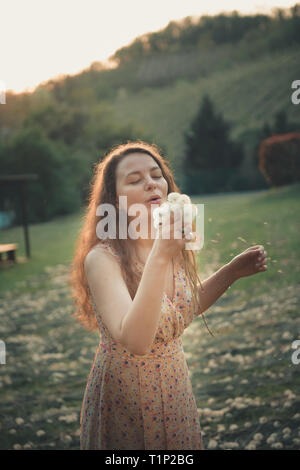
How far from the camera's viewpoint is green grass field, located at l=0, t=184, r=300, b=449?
371 centimetres

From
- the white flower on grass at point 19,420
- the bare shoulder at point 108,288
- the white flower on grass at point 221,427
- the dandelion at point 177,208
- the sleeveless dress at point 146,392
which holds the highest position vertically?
the dandelion at point 177,208

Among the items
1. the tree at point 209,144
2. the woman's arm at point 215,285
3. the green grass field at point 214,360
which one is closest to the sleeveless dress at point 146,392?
the woman's arm at point 215,285

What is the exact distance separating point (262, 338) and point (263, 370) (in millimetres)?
1001

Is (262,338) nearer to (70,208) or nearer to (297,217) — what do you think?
(297,217)

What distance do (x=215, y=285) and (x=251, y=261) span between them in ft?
0.73

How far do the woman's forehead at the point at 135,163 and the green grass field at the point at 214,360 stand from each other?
18.9 inches

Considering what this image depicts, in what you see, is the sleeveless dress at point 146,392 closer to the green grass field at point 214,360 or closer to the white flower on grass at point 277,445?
the green grass field at point 214,360

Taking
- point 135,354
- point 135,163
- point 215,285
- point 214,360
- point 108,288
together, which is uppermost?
point 135,163

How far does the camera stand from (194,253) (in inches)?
80.3

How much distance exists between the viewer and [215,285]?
1964mm

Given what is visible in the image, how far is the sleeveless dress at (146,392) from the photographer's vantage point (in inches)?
68.1

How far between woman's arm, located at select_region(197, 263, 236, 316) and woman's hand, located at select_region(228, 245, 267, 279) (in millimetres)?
62

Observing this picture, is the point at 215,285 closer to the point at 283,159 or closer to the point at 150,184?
the point at 150,184

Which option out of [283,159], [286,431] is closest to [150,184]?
[286,431]
